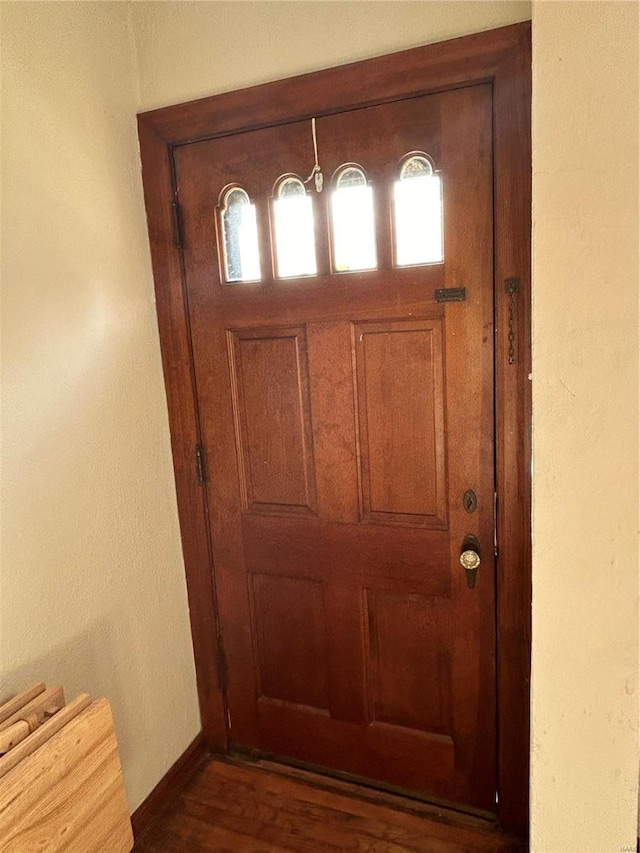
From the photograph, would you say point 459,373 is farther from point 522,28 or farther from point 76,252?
point 76,252

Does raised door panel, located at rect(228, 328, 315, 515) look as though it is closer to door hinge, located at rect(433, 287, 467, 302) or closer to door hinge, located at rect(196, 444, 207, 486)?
door hinge, located at rect(196, 444, 207, 486)

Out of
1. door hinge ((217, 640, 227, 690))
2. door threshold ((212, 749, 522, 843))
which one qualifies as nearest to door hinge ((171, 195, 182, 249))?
door hinge ((217, 640, 227, 690))

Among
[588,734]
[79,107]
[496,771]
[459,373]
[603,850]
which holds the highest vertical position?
[79,107]

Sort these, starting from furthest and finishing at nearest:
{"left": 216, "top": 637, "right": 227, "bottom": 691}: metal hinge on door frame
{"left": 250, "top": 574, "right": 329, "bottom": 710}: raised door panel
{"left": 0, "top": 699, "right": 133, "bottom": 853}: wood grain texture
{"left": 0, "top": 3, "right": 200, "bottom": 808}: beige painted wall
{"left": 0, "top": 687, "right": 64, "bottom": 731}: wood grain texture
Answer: {"left": 216, "top": 637, "right": 227, "bottom": 691}: metal hinge on door frame → {"left": 250, "top": 574, "right": 329, "bottom": 710}: raised door panel → {"left": 0, "top": 3, "right": 200, "bottom": 808}: beige painted wall → {"left": 0, "top": 687, "right": 64, "bottom": 731}: wood grain texture → {"left": 0, "top": 699, "right": 133, "bottom": 853}: wood grain texture

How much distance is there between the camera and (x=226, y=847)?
5.55 ft

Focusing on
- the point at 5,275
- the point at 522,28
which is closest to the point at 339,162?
the point at 522,28

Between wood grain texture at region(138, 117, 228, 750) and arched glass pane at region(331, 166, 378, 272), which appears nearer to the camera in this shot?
arched glass pane at region(331, 166, 378, 272)

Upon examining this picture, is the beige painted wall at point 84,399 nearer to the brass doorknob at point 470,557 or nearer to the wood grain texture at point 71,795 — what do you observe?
the wood grain texture at point 71,795

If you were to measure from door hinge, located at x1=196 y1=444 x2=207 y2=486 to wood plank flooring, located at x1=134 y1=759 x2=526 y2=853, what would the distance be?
3.27ft

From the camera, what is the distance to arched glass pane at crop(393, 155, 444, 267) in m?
1.49

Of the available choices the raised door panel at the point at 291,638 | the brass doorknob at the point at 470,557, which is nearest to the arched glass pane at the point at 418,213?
the brass doorknob at the point at 470,557

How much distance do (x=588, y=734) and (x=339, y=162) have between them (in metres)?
1.42

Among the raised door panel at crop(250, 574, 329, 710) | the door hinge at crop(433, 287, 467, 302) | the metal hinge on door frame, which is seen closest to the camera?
the door hinge at crop(433, 287, 467, 302)

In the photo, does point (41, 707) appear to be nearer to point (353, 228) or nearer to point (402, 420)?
point (402, 420)
